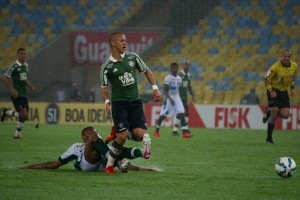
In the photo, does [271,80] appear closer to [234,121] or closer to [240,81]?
[234,121]

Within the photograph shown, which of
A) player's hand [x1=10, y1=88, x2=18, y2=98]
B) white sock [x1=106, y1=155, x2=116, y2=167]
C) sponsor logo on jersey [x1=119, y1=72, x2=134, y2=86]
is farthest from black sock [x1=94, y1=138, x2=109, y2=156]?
player's hand [x1=10, y1=88, x2=18, y2=98]

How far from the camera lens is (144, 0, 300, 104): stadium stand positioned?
36125mm

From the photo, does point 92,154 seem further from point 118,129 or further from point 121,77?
point 121,77

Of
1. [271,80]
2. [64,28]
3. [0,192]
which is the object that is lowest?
[0,192]

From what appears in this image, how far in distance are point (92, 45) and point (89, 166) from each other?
26.8 metres

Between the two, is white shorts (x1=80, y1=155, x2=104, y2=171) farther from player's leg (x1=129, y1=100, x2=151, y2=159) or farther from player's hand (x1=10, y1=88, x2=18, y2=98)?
player's hand (x1=10, y1=88, x2=18, y2=98)

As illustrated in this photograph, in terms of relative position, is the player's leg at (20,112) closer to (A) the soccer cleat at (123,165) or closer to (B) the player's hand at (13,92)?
(B) the player's hand at (13,92)

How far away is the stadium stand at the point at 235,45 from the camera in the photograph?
1422 inches

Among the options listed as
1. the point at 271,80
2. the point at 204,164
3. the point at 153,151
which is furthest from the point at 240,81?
the point at 204,164

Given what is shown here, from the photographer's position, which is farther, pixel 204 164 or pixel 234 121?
pixel 234 121

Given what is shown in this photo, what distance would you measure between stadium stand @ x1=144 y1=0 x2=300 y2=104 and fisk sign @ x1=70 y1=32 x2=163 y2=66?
134cm

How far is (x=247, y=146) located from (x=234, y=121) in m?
12.3

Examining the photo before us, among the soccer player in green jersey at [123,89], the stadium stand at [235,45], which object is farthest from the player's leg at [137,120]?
the stadium stand at [235,45]

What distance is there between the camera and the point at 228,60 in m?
37.4
